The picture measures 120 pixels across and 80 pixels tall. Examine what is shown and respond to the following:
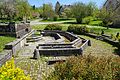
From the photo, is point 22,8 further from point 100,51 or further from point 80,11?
point 100,51

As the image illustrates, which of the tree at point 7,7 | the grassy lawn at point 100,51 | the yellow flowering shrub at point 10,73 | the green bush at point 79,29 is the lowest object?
the green bush at point 79,29

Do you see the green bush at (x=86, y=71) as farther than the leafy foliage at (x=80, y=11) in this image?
No

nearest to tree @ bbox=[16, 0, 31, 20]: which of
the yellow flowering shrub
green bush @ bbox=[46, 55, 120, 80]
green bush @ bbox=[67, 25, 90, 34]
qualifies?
green bush @ bbox=[67, 25, 90, 34]

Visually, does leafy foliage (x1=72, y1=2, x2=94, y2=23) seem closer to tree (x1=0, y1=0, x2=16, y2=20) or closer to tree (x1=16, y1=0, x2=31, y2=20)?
tree (x1=16, y1=0, x2=31, y2=20)

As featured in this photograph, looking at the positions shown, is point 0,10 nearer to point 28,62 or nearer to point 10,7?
point 10,7

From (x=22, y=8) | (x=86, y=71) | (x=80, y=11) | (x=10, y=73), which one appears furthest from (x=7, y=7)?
(x=10, y=73)

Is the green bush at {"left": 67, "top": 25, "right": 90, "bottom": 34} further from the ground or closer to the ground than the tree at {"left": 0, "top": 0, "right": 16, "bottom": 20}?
closer to the ground

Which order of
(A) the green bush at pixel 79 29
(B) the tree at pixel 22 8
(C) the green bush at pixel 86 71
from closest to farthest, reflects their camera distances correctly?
(C) the green bush at pixel 86 71 → (A) the green bush at pixel 79 29 → (B) the tree at pixel 22 8

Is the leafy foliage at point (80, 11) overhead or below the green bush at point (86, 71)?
below

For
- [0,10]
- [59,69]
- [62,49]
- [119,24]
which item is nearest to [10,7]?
[0,10]

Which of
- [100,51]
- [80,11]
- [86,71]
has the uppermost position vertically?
[86,71]

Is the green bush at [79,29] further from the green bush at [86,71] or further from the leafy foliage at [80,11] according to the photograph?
the green bush at [86,71]

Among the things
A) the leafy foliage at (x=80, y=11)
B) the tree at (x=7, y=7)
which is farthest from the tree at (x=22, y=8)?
the leafy foliage at (x=80, y=11)

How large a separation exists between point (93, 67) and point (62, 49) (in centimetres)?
884
